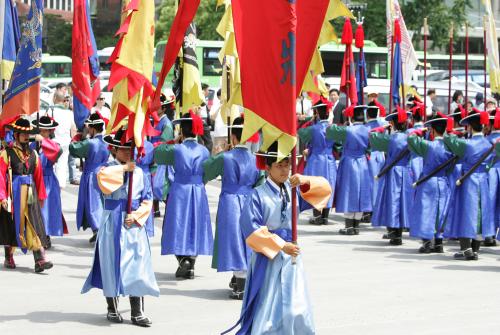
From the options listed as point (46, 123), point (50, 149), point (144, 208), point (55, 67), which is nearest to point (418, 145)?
point (50, 149)

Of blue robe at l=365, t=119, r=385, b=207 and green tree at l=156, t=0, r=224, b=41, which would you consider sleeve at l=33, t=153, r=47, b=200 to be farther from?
green tree at l=156, t=0, r=224, b=41

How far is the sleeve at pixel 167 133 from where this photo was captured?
16756mm

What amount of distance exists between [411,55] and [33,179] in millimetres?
7129

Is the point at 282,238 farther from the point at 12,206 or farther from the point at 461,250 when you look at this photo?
the point at 461,250

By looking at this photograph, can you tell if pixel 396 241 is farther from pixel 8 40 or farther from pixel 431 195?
pixel 8 40

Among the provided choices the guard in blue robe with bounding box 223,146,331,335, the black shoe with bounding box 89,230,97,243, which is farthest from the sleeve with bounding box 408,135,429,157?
the guard in blue robe with bounding box 223,146,331,335

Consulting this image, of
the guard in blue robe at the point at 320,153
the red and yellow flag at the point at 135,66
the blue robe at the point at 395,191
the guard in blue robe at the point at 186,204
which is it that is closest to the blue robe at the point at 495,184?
the blue robe at the point at 395,191

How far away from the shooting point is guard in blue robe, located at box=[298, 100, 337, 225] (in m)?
17.3

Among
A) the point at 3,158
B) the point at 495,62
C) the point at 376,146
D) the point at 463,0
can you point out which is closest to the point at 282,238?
the point at 3,158

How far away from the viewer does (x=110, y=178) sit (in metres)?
10.1

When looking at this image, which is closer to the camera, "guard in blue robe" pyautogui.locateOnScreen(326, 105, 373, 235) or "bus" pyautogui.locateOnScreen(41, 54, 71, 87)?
"guard in blue robe" pyautogui.locateOnScreen(326, 105, 373, 235)

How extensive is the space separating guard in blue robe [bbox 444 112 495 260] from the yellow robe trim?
6296mm

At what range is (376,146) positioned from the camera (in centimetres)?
1587

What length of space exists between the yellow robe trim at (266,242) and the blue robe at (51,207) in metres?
6.69
